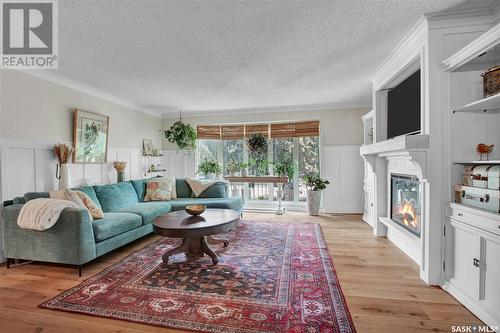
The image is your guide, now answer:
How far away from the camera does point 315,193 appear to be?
203 inches

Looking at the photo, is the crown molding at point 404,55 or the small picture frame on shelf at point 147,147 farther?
the small picture frame on shelf at point 147,147

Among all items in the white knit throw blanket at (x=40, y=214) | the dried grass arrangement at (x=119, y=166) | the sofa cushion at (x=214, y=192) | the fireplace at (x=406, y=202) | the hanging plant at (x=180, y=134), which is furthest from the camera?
the hanging plant at (x=180, y=134)

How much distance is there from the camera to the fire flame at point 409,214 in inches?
113

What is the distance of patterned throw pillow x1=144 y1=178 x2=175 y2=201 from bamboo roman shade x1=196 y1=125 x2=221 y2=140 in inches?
71.7

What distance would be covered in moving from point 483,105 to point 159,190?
14.6 feet

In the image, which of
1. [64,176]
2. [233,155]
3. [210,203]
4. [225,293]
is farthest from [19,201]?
[233,155]

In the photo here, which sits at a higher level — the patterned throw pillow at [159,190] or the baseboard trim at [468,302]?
the patterned throw pillow at [159,190]

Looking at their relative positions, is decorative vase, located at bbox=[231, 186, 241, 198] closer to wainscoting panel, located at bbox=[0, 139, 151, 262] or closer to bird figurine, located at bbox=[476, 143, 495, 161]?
wainscoting panel, located at bbox=[0, 139, 151, 262]

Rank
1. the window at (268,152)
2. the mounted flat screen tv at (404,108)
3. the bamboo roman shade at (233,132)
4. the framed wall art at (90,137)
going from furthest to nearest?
the bamboo roman shade at (233,132), the window at (268,152), the framed wall art at (90,137), the mounted flat screen tv at (404,108)

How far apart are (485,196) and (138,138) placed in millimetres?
5467

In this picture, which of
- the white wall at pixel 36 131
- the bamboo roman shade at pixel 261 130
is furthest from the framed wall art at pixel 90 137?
the bamboo roman shade at pixel 261 130

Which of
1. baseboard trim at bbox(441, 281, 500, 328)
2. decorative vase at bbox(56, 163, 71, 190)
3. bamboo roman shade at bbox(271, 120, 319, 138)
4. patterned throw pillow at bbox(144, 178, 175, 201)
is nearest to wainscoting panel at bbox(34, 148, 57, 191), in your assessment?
decorative vase at bbox(56, 163, 71, 190)

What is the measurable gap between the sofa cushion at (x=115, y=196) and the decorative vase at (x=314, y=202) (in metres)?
3.38

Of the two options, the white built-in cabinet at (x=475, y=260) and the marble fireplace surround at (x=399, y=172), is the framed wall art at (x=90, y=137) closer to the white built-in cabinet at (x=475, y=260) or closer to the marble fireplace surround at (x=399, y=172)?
the marble fireplace surround at (x=399, y=172)
